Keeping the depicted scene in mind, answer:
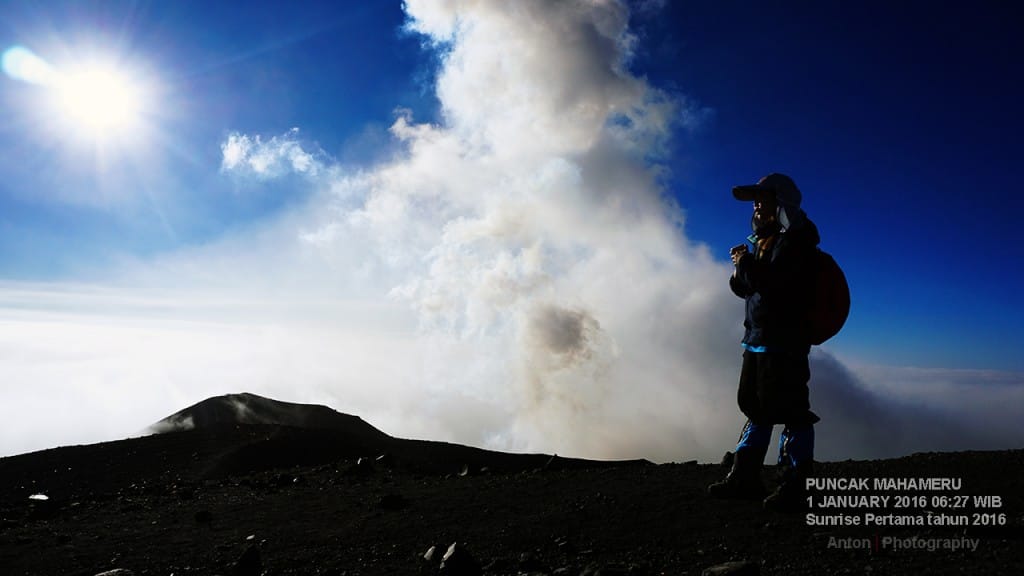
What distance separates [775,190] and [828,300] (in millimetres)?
1280

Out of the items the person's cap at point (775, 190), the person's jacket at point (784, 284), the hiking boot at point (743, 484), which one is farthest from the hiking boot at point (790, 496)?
the person's cap at point (775, 190)

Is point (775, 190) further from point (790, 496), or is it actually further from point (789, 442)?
point (790, 496)

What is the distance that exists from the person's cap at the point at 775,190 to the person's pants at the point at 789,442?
233 centimetres

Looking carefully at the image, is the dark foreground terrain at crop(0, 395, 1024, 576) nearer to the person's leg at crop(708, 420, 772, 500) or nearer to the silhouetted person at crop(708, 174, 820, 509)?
the person's leg at crop(708, 420, 772, 500)

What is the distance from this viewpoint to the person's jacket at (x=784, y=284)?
620cm

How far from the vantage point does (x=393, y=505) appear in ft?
24.3

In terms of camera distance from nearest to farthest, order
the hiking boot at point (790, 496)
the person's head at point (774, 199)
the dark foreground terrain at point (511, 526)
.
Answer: the dark foreground terrain at point (511, 526), the hiking boot at point (790, 496), the person's head at point (774, 199)

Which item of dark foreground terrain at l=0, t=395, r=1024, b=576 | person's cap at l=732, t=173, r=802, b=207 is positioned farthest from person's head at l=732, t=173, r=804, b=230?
dark foreground terrain at l=0, t=395, r=1024, b=576

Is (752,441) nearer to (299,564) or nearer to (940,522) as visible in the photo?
(940,522)

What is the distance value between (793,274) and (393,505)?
17.2ft

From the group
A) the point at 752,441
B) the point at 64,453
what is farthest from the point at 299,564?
the point at 64,453

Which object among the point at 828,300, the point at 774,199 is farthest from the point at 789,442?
the point at 774,199

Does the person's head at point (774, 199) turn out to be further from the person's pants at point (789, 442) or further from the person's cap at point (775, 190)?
the person's pants at point (789, 442)

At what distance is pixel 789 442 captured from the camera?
20.5 ft
